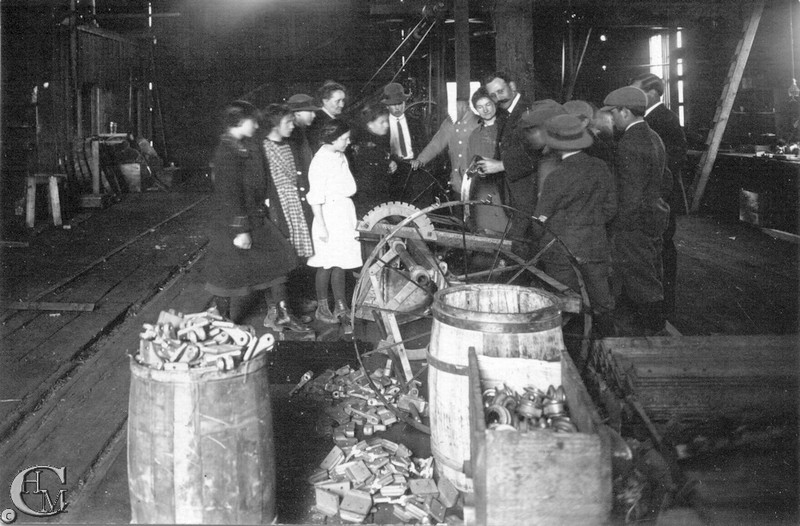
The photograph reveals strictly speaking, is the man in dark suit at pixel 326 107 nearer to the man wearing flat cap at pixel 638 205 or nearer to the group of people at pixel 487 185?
the group of people at pixel 487 185

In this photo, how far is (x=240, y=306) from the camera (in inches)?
214

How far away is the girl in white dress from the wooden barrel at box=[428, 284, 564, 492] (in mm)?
2566

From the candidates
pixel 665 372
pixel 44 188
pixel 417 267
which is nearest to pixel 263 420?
pixel 417 267

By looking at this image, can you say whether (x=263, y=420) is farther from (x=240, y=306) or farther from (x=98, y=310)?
(x=98, y=310)

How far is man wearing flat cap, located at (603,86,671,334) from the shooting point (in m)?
4.83

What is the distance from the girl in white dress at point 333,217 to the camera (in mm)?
5609

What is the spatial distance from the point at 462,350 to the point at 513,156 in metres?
2.80

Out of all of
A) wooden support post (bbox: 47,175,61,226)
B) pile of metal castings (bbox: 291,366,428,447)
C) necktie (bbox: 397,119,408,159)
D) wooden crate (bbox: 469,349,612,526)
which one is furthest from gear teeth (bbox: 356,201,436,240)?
wooden support post (bbox: 47,175,61,226)

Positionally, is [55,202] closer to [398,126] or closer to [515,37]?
[398,126]

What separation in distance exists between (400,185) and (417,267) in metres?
3.06

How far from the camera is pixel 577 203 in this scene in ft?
14.6

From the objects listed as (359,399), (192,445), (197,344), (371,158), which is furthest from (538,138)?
(192,445)

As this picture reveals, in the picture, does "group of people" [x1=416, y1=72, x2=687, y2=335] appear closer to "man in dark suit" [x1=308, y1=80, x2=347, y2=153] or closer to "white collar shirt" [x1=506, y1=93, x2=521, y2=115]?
"white collar shirt" [x1=506, y1=93, x2=521, y2=115]

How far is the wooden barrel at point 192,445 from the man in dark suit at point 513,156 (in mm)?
3245
